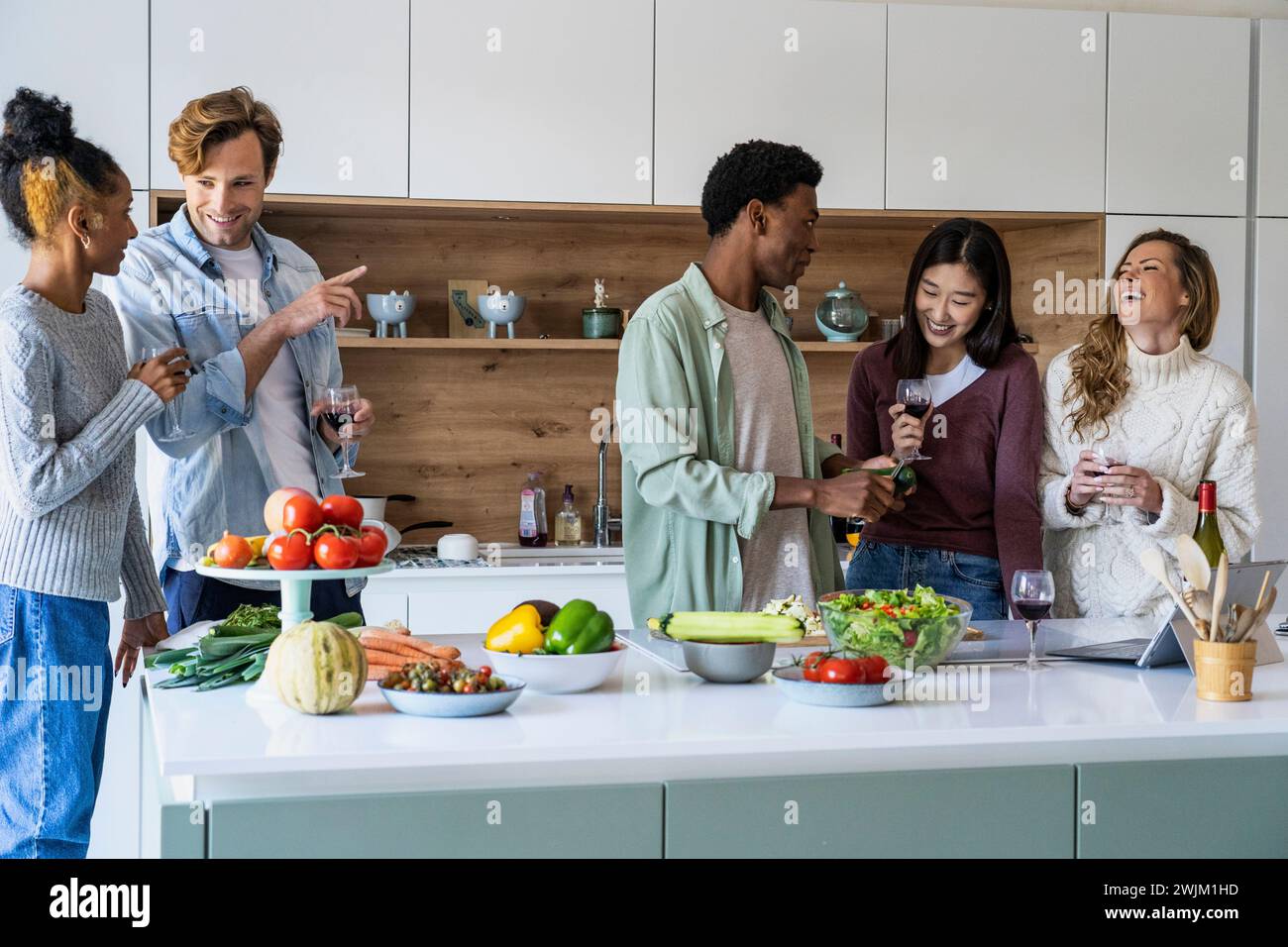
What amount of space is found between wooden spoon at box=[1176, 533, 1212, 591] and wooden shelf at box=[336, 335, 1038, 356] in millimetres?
2023

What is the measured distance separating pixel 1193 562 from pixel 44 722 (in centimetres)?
173

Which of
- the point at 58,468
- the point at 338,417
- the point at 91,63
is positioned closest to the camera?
the point at 58,468

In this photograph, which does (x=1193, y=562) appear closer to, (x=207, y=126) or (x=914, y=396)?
(x=914, y=396)

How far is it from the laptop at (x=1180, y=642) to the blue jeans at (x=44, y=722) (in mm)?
1546

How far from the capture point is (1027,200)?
3.99 m

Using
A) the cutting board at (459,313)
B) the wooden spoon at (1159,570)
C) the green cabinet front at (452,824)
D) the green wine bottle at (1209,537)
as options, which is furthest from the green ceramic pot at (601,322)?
the green cabinet front at (452,824)

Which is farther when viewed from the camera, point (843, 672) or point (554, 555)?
point (554, 555)

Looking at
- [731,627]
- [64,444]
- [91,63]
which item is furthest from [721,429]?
[91,63]

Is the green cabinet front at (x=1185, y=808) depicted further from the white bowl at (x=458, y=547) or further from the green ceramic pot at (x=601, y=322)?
the green ceramic pot at (x=601, y=322)

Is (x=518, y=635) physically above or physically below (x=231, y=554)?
below

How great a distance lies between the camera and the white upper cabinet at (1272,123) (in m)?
4.07

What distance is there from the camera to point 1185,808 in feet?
5.59
